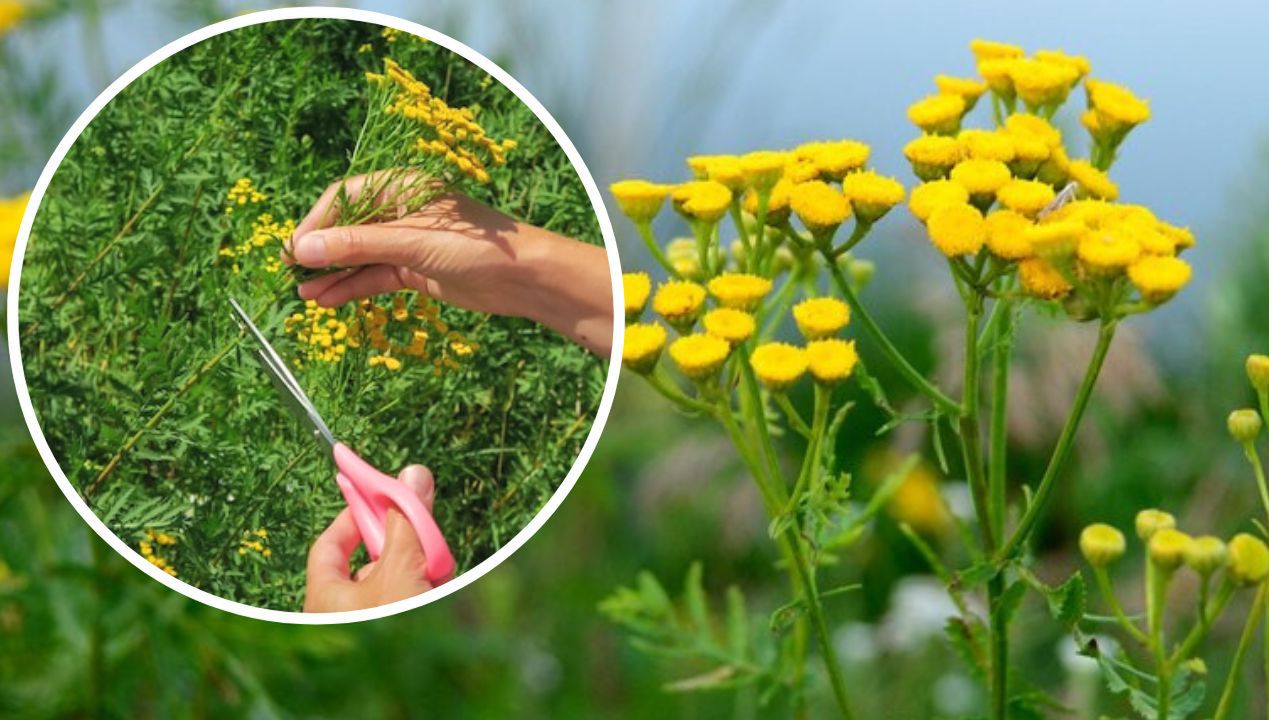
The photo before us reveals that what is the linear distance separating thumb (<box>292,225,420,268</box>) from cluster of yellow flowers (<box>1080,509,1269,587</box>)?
0.53 m

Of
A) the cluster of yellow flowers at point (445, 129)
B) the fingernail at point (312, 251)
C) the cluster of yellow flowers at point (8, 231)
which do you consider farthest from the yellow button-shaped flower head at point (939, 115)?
the cluster of yellow flowers at point (8, 231)

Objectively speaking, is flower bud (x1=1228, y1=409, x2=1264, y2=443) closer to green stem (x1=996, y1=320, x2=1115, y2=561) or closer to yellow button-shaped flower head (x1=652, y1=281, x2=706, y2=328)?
green stem (x1=996, y1=320, x2=1115, y2=561)

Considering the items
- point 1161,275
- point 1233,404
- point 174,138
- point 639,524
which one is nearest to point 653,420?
point 639,524

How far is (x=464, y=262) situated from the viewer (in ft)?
4.18

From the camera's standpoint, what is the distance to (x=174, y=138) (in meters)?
1.43

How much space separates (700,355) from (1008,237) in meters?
0.22

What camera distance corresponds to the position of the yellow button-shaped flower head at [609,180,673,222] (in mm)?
1338

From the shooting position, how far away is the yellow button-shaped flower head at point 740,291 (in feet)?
3.93

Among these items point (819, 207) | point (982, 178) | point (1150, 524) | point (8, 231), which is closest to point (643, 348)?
point (819, 207)

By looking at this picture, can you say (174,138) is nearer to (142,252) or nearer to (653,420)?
(142,252)

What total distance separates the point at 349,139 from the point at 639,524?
3.17 m

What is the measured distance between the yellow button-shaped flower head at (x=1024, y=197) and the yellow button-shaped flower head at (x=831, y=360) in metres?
0.14

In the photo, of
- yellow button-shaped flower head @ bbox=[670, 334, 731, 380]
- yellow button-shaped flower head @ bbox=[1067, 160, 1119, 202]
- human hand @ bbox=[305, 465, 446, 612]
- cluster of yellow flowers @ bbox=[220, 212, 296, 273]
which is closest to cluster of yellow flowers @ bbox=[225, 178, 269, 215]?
cluster of yellow flowers @ bbox=[220, 212, 296, 273]

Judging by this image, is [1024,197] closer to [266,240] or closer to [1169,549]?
[1169,549]
